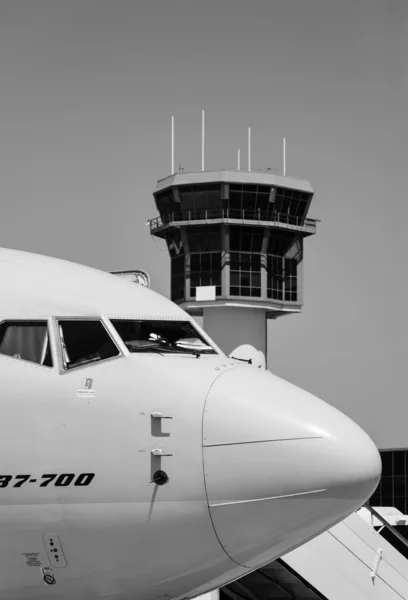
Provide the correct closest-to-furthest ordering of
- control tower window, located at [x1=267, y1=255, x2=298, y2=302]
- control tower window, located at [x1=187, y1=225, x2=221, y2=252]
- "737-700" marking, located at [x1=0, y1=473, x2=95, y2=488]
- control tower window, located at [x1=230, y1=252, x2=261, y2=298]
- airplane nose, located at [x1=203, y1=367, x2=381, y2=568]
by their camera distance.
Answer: airplane nose, located at [x1=203, y1=367, x2=381, y2=568] < "737-700" marking, located at [x1=0, y1=473, x2=95, y2=488] < control tower window, located at [x1=187, y1=225, x2=221, y2=252] < control tower window, located at [x1=230, y1=252, x2=261, y2=298] < control tower window, located at [x1=267, y1=255, x2=298, y2=302]

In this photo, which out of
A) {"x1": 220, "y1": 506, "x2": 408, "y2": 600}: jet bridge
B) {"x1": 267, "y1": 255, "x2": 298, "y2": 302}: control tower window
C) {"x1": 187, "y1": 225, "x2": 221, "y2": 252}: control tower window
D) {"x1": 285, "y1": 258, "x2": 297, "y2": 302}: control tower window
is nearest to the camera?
{"x1": 220, "y1": 506, "x2": 408, "y2": 600}: jet bridge

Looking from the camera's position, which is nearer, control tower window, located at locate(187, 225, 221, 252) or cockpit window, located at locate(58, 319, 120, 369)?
cockpit window, located at locate(58, 319, 120, 369)

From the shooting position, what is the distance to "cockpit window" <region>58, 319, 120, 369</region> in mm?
12445

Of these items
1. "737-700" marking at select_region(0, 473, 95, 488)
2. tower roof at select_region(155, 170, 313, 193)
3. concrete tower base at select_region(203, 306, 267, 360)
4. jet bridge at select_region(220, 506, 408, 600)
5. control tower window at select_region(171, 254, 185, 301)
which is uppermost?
tower roof at select_region(155, 170, 313, 193)

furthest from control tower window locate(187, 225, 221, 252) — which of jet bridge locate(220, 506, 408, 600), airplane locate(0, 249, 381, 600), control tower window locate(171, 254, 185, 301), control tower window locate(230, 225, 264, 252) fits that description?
airplane locate(0, 249, 381, 600)

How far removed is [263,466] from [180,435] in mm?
1062

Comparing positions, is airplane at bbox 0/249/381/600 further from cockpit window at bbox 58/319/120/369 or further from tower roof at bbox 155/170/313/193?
tower roof at bbox 155/170/313/193

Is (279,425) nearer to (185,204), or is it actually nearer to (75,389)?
(75,389)

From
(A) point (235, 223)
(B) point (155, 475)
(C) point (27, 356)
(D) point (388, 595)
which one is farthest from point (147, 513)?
(A) point (235, 223)

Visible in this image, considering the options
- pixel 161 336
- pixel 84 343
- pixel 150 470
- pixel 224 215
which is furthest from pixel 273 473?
pixel 224 215

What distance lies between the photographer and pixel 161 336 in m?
13.1

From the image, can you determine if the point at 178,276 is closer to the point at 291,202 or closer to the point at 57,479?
the point at 291,202

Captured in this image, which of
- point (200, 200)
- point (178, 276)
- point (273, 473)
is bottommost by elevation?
point (273, 473)

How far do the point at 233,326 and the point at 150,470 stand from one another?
246 ft
